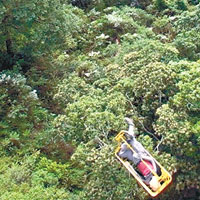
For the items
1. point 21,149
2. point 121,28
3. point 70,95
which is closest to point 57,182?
point 21,149

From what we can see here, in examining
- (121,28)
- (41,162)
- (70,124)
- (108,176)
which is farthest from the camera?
(121,28)

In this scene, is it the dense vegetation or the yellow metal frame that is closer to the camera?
the yellow metal frame

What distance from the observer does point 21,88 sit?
25.6ft

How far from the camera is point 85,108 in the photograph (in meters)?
5.93

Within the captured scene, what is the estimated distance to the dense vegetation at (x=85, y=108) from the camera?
5.62 m

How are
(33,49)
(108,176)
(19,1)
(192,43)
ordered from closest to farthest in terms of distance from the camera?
(108,176) → (19,1) → (192,43) → (33,49)

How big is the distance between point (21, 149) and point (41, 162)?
576 millimetres

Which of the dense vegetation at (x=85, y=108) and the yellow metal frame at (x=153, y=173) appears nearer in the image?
the yellow metal frame at (x=153, y=173)

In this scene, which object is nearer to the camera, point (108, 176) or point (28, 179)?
point (108, 176)

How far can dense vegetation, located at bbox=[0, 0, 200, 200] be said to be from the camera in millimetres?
5625

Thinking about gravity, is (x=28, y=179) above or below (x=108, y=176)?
below

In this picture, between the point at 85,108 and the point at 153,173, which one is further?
the point at 85,108

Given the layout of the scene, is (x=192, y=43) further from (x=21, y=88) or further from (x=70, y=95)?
(x=21, y=88)

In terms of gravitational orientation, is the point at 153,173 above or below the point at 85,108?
below
